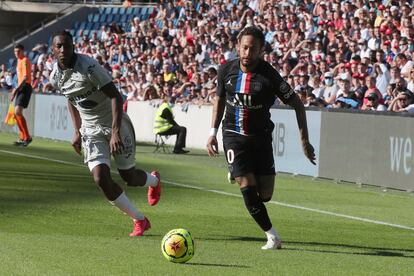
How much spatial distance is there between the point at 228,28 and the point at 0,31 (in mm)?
23040

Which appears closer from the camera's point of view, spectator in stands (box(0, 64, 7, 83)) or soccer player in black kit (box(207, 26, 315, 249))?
soccer player in black kit (box(207, 26, 315, 249))

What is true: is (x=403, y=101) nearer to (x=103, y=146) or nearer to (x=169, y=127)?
(x=169, y=127)

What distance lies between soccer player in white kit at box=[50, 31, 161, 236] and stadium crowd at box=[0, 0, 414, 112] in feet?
32.5

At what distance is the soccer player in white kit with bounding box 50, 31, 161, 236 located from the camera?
36.6ft

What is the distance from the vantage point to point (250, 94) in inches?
423

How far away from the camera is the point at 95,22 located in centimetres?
4875

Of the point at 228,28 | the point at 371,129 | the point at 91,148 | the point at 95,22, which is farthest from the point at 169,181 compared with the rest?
the point at 95,22

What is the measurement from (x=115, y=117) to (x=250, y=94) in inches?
52.7

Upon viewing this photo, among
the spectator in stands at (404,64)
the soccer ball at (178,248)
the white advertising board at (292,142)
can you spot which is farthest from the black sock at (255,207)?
the spectator in stands at (404,64)

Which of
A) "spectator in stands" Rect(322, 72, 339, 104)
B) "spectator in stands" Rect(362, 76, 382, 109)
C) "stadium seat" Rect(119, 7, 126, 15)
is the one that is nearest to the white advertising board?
"spectator in stands" Rect(362, 76, 382, 109)

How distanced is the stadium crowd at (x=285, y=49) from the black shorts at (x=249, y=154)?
10019 millimetres

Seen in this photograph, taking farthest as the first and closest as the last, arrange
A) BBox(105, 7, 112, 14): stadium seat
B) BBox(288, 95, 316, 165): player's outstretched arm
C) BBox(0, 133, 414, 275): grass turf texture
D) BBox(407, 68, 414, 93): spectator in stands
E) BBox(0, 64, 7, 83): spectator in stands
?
BBox(105, 7, 112, 14): stadium seat < BBox(0, 64, 7, 83): spectator in stands < BBox(407, 68, 414, 93): spectator in stands < BBox(288, 95, 316, 165): player's outstretched arm < BBox(0, 133, 414, 275): grass turf texture

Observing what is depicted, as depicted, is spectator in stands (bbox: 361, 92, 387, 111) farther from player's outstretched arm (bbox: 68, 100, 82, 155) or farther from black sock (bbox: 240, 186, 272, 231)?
black sock (bbox: 240, 186, 272, 231)

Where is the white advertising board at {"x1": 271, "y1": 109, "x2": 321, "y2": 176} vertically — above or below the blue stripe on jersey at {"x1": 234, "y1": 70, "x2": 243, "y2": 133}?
below
